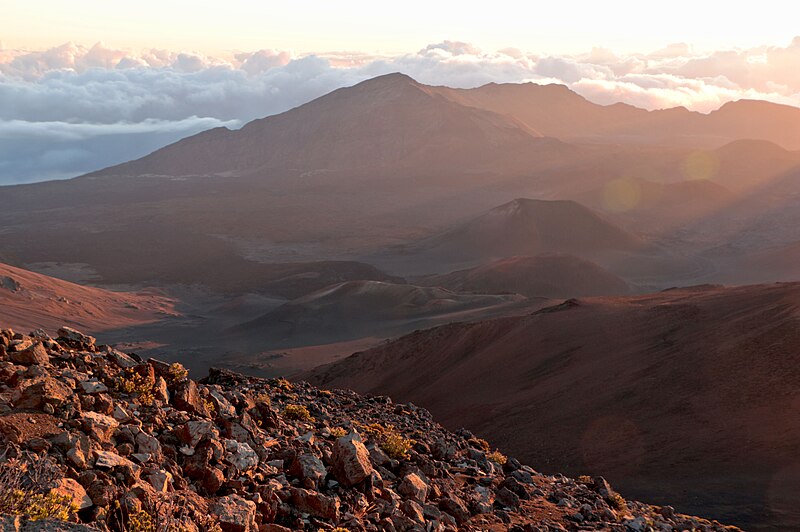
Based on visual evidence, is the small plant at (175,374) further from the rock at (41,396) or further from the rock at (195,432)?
the rock at (41,396)

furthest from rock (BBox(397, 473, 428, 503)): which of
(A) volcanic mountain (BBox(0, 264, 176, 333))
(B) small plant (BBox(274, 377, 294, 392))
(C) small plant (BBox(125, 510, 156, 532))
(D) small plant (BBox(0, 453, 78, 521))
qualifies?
(A) volcanic mountain (BBox(0, 264, 176, 333))

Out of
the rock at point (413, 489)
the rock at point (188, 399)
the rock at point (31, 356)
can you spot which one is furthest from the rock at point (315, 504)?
the rock at point (31, 356)

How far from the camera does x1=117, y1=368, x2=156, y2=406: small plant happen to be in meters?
8.82

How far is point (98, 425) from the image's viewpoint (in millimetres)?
7117

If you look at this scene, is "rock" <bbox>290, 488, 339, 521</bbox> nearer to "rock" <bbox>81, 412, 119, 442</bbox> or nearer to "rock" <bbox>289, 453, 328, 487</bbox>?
"rock" <bbox>289, 453, 328, 487</bbox>

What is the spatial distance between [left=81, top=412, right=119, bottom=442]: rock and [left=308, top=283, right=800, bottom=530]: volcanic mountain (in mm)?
12533

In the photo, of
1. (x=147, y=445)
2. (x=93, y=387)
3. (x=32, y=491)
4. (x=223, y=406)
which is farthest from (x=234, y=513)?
(x=223, y=406)

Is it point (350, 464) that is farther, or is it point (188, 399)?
point (188, 399)

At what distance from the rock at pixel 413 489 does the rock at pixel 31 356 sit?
430cm

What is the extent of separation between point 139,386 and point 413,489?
135 inches

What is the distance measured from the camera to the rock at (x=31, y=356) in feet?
28.0

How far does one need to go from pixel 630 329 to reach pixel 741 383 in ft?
27.8

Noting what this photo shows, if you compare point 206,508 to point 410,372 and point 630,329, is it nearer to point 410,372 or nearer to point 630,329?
point 630,329

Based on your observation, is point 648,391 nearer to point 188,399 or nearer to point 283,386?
point 283,386
